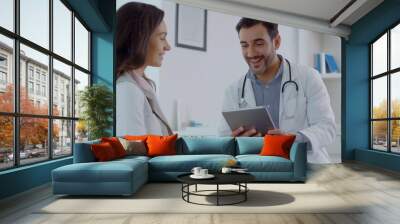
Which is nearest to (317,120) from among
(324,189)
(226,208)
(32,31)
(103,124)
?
(324,189)

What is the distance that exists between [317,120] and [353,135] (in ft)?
3.74

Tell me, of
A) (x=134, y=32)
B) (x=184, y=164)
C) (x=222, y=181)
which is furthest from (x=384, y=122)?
(x=134, y=32)

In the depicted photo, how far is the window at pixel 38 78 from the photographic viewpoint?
4.86 metres

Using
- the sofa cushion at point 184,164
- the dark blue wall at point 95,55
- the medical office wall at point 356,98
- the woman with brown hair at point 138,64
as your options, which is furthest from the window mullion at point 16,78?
the medical office wall at point 356,98

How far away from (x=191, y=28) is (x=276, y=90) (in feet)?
7.83

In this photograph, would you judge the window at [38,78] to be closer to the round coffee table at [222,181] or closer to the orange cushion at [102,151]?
the orange cushion at [102,151]

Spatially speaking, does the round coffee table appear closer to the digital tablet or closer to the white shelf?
the digital tablet

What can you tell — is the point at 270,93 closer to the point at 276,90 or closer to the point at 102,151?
the point at 276,90

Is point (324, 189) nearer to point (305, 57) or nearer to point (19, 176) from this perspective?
point (19, 176)

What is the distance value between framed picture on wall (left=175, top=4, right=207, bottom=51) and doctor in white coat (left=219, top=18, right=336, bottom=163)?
2.74ft

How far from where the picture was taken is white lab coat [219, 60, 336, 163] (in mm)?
8711

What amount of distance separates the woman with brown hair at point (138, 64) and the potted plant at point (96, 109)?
0.80m

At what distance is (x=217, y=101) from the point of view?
888cm

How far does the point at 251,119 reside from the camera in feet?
28.5
